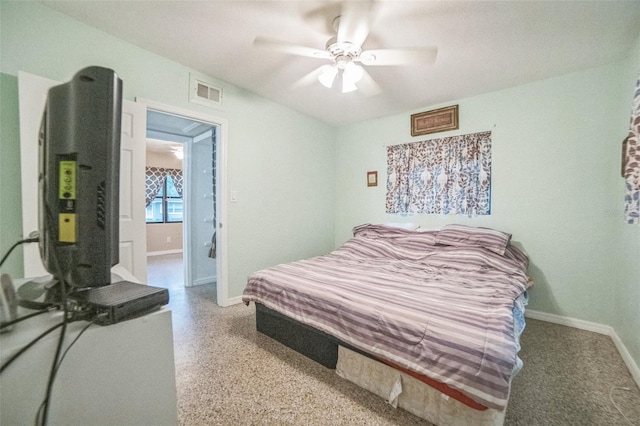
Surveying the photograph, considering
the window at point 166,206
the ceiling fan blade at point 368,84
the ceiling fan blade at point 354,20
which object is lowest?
the window at point 166,206

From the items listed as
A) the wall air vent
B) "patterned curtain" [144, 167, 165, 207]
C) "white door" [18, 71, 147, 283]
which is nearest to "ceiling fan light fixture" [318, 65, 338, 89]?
the wall air vent

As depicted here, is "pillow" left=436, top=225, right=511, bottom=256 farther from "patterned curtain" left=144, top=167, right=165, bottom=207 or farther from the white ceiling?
"patterned curtain" left=144, top=167, right=165, bottom=207

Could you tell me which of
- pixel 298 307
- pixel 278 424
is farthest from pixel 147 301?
pixel 298 307

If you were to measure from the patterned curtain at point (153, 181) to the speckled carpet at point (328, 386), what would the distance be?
16.3 feet

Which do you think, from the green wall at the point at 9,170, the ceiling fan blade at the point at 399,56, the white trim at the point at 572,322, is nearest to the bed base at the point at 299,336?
the green wall at the point at 9,170

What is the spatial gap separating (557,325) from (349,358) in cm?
223

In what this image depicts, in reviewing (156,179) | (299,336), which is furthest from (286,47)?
(156,179)

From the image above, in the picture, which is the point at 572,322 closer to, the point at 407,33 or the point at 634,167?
the point at 634,167

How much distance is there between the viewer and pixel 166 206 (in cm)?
639

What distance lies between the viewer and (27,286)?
87 centimetres

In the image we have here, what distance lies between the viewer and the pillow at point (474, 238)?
2.38 m

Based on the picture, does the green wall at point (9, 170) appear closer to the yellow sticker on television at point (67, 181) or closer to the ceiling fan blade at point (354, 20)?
the yellow sticker on television at point (67, 181)

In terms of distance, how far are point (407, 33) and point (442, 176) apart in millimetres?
1718

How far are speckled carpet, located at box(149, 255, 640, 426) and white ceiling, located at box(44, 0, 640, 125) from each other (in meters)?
2.36
